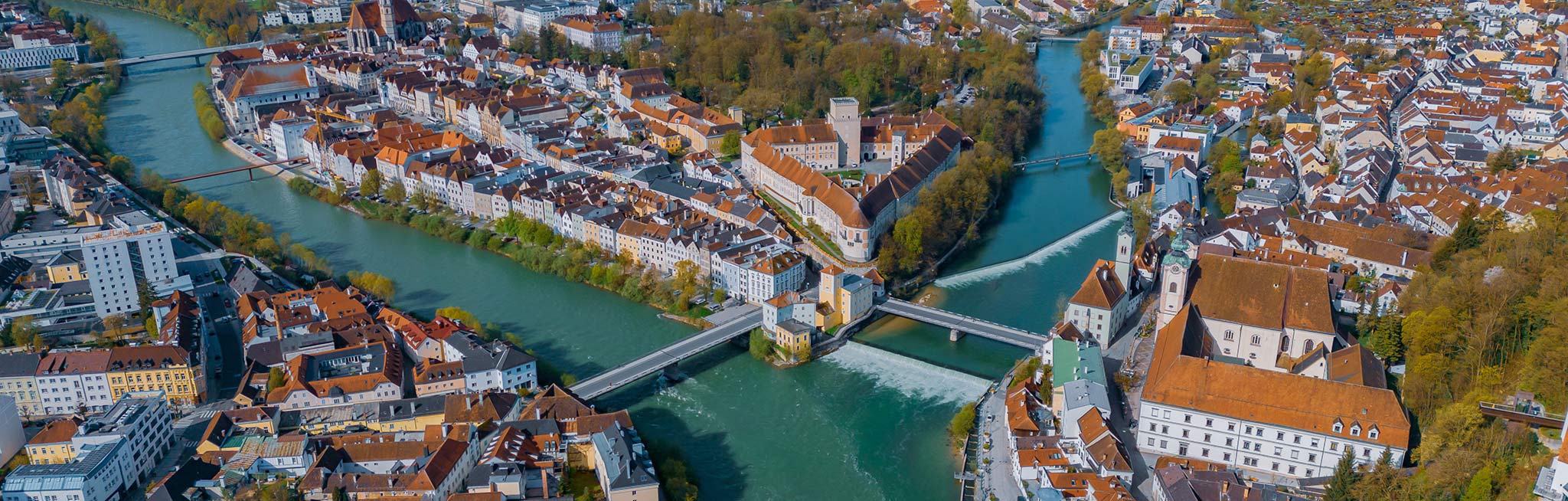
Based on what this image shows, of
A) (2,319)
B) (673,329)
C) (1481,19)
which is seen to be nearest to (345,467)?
(673,329)

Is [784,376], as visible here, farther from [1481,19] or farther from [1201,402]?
[1481,19]

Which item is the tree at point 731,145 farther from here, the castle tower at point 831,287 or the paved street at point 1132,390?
the paved street at point 1132,390

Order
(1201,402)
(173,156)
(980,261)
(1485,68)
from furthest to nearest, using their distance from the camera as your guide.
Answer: (1485,68) → (173,156) → (980,261) → (1201,402)

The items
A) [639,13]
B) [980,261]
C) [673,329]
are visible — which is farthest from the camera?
[639,13]

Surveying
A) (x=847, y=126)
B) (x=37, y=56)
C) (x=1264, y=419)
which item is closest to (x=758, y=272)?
(x=847, y=126)

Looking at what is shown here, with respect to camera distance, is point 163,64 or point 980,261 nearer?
point 980,261

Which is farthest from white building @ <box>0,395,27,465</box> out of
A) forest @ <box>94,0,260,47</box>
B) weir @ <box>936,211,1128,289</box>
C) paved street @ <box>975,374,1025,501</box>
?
forest @ <box>94,0,260,47</box>

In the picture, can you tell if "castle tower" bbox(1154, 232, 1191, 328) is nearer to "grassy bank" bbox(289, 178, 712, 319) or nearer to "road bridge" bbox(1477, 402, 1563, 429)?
"road bridge" bbox(1477, 402, 1563, 429)
